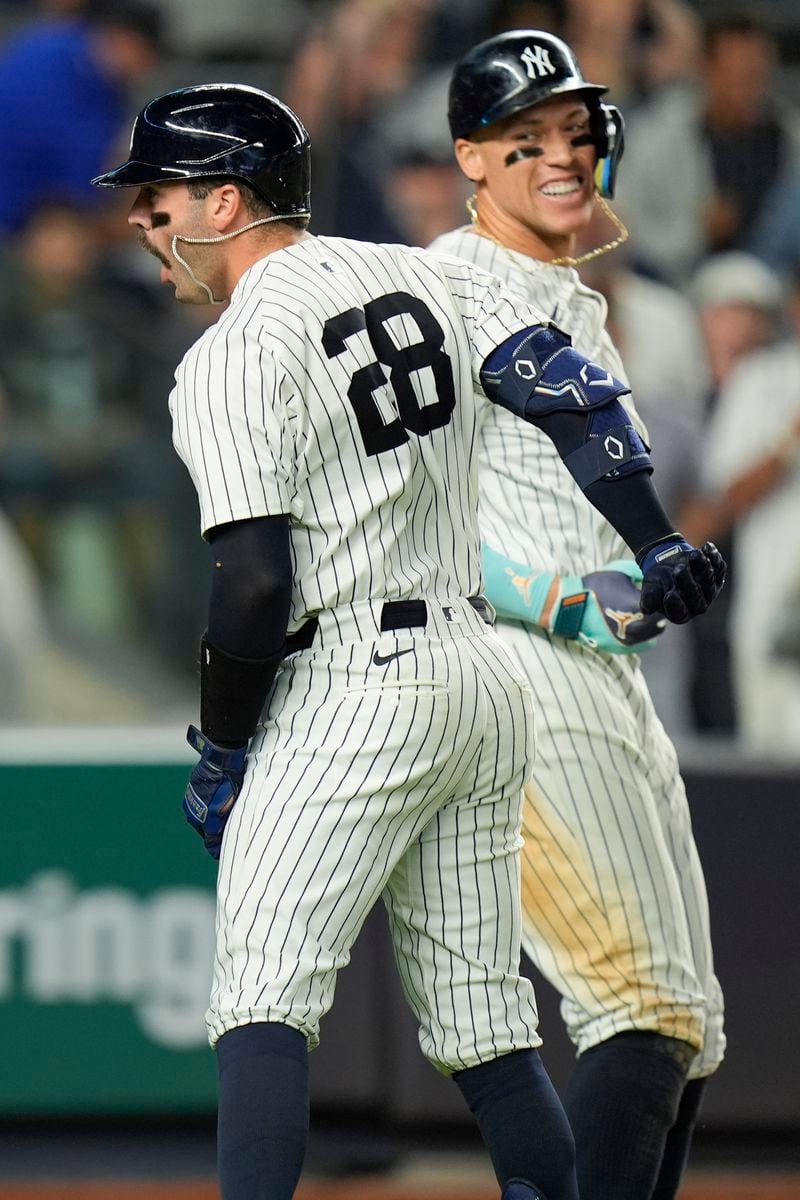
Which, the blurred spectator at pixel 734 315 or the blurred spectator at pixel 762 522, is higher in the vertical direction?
the blurred spectator at pixel 734 315

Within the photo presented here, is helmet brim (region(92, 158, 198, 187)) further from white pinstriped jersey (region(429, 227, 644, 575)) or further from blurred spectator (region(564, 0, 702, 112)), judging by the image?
blurred spectator (region(564, 0, 702, 112))

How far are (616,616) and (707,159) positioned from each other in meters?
4.14

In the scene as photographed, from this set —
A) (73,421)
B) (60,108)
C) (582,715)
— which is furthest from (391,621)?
(60,108)

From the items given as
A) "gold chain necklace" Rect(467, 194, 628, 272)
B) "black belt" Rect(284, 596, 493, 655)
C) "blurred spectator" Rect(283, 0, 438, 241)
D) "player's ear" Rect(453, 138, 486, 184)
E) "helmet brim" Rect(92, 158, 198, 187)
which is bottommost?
"black belt" Rect(284, 596, 493, 655)

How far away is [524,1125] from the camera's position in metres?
2.80

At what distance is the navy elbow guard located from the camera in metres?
2.80

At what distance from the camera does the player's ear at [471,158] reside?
341 cm

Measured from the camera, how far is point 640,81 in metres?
6.93

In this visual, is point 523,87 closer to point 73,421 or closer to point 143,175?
point 143,175

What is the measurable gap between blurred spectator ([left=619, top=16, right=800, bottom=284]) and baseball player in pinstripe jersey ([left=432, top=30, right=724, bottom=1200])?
10.6ft

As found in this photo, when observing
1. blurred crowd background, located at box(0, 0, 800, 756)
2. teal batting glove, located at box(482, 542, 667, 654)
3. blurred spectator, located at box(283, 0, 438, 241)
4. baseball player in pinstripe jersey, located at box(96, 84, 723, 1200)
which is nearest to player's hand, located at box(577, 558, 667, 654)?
teal batting glove, located at box(482, 542, 667, 654)

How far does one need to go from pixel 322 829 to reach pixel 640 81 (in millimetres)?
4852

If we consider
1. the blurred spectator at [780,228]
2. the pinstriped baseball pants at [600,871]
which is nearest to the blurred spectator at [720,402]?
the blurred spectator at [780,228]

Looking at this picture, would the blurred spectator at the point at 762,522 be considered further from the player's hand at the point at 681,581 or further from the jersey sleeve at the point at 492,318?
the player's hand at the point at 681,581
